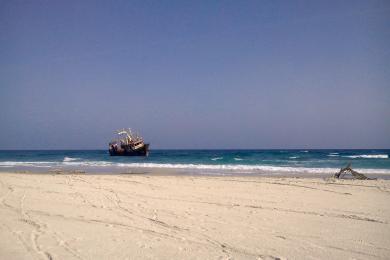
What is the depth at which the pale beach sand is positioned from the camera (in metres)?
4.66

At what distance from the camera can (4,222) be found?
20.2 feet

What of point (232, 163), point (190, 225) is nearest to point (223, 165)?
point (232, 163)

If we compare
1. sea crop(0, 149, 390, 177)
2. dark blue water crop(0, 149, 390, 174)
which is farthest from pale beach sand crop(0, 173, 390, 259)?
dark blue water crop(0, 149, 390, 174)

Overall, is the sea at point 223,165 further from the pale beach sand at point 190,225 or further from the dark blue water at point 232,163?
the pale beach sand at point 190,225

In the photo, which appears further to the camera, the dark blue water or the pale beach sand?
the dark blue water

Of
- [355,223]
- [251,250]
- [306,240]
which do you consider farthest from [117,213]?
[355,223]

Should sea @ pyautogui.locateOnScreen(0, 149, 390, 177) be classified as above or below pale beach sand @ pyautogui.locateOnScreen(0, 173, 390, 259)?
below

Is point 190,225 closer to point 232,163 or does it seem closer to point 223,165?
point 223,165

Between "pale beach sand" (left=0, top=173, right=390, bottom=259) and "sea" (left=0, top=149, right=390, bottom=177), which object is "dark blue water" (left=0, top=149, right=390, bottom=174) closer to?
"sea" (left=0, top=149, right=390, bottom=177)

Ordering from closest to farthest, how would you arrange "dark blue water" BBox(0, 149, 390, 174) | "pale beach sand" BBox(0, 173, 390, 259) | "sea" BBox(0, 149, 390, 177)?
"pale beach sand" BBox(0, 173, 390, 259)
"sea" BBox(0, 149, 390, 177)
"dark blue water" BBox(0, 149, 390, 174)

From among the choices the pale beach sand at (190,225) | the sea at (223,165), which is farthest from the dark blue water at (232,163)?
the pale beach sand at (190,225)

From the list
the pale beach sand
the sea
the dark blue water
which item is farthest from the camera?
the dark blue water

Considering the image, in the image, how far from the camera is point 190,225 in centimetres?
610

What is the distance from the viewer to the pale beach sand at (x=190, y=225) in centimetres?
466
